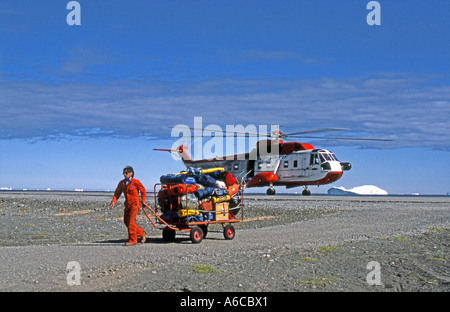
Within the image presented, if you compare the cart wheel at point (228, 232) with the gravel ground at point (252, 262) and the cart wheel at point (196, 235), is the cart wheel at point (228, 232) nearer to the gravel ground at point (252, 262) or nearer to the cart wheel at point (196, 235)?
the gravel ground at point (252, 262)

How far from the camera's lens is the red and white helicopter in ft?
136

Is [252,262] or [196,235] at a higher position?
[196,235]

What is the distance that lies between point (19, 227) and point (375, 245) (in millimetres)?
13634

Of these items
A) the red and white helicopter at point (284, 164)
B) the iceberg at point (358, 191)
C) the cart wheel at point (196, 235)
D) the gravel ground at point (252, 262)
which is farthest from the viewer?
the iceberg at point (358, 191)

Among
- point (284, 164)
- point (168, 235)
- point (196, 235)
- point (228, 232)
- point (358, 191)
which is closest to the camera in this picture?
point (196, 235)

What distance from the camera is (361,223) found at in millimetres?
18719

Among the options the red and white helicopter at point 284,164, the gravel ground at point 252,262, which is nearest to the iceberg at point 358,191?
the red and white helicopter at point 284,164

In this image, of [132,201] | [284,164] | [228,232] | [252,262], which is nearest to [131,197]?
[132,201]

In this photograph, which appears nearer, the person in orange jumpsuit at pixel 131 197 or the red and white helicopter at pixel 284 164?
the person in orange jumpsuit at pixel 131 197

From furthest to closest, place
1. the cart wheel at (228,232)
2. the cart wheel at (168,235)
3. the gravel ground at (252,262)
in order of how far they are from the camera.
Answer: the cart wheel at (228,232), the cart wheel at (168,235), the gravel ground at (252,262)

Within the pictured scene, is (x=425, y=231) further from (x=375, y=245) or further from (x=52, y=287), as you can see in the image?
(x=52, y=287)

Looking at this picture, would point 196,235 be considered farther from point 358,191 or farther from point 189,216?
point 358,191

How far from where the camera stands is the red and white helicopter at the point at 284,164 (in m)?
41.5

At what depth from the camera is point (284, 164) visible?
43.9 metres
